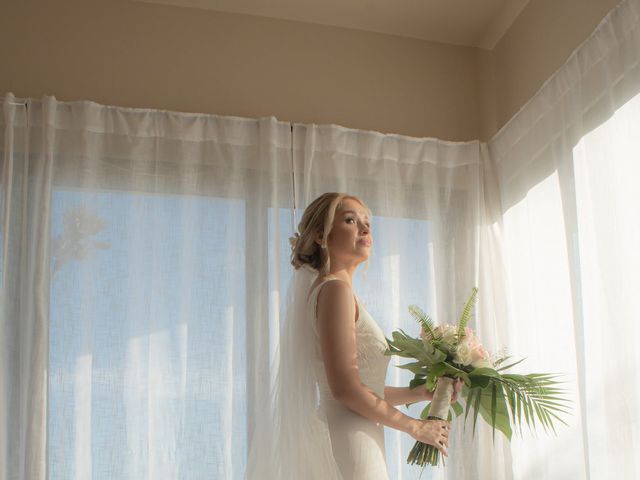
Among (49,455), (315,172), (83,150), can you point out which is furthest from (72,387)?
(315,172)

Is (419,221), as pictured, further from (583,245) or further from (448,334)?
(448,334)

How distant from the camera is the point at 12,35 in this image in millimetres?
3295

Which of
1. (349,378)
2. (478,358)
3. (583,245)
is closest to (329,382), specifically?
(349,378)

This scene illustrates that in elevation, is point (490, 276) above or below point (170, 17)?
below

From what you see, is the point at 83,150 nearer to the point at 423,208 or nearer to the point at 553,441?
the point at 423,208

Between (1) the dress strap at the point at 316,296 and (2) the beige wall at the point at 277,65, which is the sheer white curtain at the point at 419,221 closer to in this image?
(2) the beige wall at the point at 277,65

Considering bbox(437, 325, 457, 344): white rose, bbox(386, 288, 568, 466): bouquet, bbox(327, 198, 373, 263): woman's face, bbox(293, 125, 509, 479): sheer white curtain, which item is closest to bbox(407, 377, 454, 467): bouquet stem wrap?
bbox(386, 288, 568, 466): bouquet

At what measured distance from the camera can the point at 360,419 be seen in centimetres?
238

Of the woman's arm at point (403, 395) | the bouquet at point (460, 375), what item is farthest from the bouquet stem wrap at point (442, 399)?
the woman's arm at point (403, 395)

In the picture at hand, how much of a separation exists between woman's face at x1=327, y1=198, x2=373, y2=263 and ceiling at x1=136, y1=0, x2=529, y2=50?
127 centimetres

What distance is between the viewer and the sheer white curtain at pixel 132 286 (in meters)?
2.93

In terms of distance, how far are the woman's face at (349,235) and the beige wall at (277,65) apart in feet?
3.26

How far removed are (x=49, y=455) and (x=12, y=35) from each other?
→ 1655mm

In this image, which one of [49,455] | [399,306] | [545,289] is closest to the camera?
[49,455]
